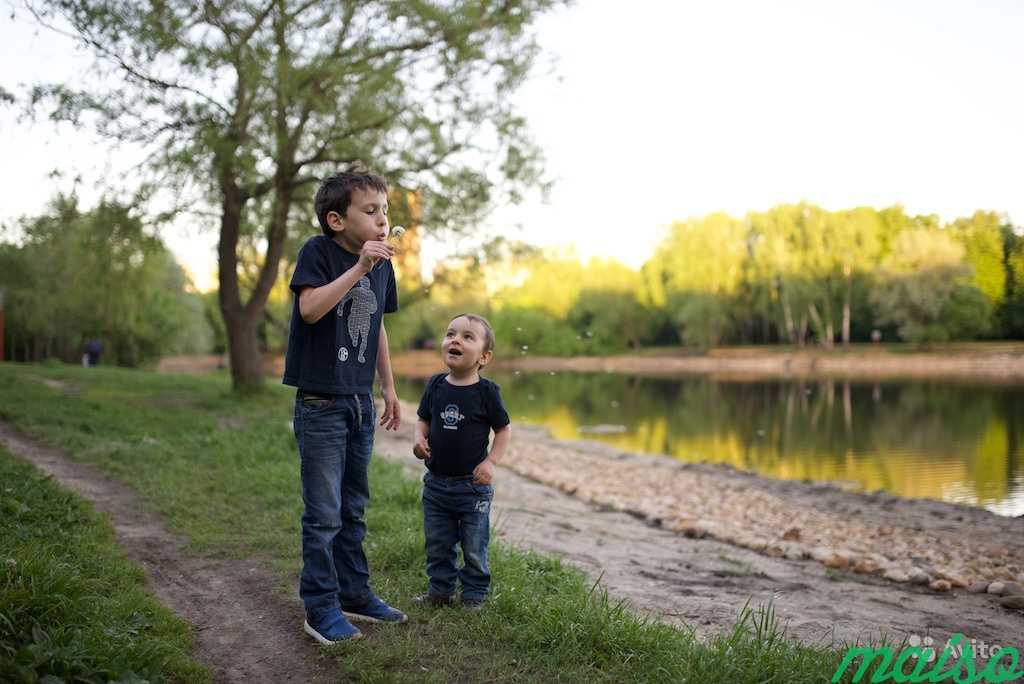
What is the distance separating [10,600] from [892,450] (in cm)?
1922

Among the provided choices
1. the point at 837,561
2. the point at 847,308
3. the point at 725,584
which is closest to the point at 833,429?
the point at 837,561

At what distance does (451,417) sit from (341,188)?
128 cm

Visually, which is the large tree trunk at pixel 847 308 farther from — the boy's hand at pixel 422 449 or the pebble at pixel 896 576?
the boy's hand at pixel 422 449

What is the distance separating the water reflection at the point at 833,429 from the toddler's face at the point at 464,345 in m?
6.35

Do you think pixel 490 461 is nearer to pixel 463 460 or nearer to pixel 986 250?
pixel 463 460

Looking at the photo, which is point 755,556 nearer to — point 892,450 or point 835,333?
point 892,450

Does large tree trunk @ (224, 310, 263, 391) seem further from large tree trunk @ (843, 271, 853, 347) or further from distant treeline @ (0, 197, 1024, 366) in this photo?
large tree trunk @ (843, 271, 853, 347)

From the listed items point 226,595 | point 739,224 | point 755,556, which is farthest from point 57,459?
point 739,224

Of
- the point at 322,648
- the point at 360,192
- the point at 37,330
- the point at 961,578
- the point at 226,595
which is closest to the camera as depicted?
the point at 322,648

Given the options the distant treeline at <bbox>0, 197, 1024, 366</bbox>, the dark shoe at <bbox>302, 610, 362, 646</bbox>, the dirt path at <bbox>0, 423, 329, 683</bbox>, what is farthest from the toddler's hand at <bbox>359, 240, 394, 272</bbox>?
the distant treeline at <bbox>0, 197, 1024, 366</bbox>

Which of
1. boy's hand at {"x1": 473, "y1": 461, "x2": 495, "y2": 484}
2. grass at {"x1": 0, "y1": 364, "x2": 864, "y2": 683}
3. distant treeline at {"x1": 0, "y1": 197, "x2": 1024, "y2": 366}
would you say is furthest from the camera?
distant treeline at {"x1": 0, "y1": 197, "x2": 1024, "y2": 366}

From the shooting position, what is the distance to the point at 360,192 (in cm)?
386

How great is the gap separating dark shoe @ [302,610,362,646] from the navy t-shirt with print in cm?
89

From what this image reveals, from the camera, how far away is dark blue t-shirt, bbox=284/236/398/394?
377cm
